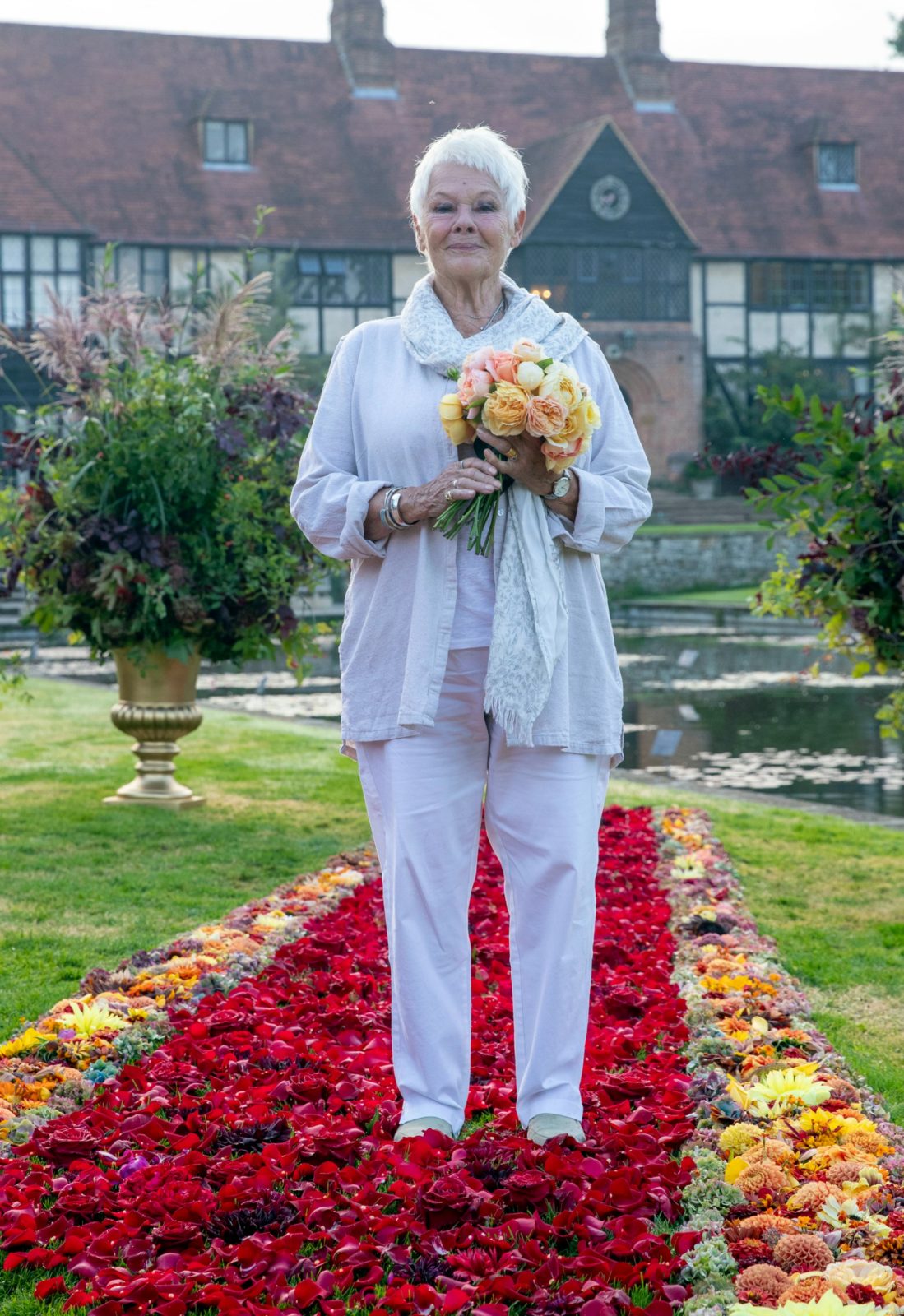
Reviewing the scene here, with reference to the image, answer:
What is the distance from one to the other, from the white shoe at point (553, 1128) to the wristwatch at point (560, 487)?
4.01ft

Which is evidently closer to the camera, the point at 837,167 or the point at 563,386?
the point at 563,386

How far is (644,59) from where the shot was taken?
127ft

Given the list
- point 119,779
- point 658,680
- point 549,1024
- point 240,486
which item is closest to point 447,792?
point 549,1024

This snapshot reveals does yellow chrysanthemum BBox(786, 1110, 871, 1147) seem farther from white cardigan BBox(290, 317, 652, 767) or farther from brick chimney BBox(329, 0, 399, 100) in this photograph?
brick chimney BBox(329, 0, 399, 100)

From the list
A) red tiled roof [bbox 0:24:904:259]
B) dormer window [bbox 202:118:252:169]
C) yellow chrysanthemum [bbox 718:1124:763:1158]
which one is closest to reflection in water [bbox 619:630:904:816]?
yellow chrysanthemum [bbox 718:1124:763:1158]

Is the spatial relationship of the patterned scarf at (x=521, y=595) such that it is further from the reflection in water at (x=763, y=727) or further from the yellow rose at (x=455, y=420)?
the reflection in water at (x=763, y=727)

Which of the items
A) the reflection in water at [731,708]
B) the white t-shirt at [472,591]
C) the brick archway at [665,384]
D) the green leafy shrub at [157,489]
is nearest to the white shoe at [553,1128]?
→ the white t-shirt at [472,591]

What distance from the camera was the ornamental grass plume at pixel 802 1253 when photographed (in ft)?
8.44

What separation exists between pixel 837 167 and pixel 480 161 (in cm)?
3827

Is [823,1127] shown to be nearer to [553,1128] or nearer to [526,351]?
[553,1128]

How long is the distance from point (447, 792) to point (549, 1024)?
1.64 ft

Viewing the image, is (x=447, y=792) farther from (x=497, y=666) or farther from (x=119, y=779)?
(x=119, y=779)

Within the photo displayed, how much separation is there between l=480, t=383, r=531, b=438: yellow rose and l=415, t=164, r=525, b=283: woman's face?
384 mm

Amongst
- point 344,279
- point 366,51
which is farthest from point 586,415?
point 366,51
